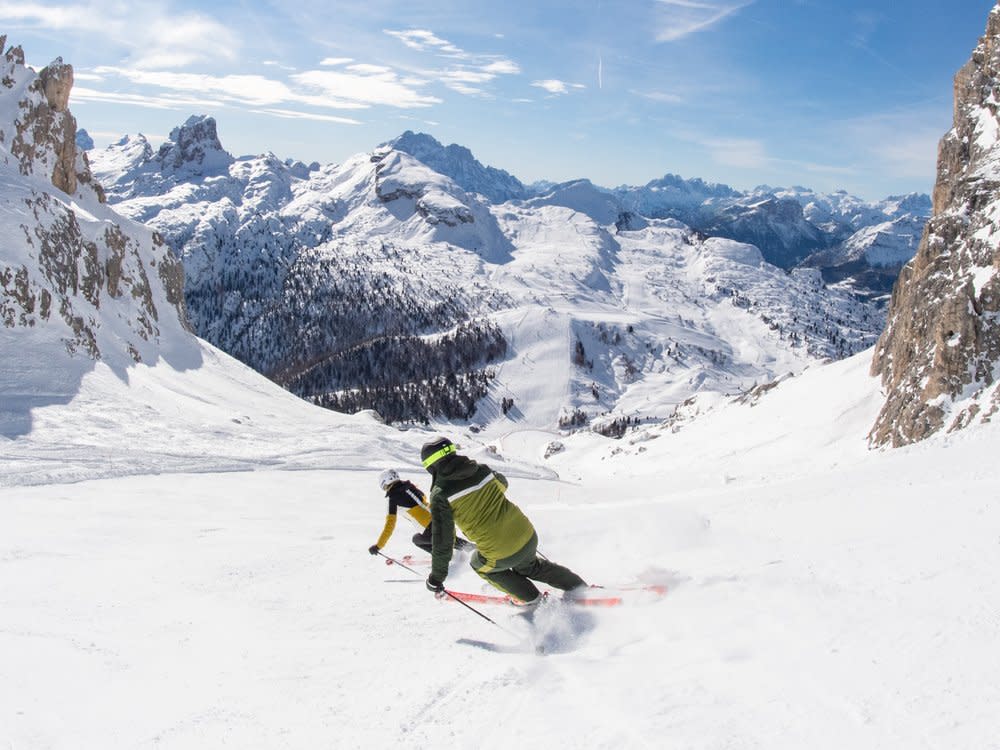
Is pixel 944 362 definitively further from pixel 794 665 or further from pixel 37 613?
pixel 37 613

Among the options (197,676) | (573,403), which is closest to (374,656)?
(197,676)

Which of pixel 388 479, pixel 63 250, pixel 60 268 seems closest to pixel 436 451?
pixel 388 479

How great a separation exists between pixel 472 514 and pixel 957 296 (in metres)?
37.3

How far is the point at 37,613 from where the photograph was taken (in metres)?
8.29

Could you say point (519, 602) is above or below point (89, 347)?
above

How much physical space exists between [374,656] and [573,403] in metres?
192

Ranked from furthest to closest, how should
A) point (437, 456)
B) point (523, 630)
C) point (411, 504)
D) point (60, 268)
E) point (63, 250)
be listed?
point (63, 250) → point (60, 268) → point (411, 504) → point (523, 630) → point (437, 456)

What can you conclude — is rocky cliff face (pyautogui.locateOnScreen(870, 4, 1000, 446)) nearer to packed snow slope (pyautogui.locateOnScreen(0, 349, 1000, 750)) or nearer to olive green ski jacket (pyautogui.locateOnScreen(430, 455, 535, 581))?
packed snow slope (pyautogui.locateOnScreen(0, 349, 1000, 750))

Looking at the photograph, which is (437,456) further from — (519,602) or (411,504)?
(411,504)

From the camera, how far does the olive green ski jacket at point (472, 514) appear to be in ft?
27.2

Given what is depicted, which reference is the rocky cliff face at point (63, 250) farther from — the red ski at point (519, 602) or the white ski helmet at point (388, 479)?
the red ski at point (519, 602)

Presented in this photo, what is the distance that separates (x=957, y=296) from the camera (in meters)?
34.5

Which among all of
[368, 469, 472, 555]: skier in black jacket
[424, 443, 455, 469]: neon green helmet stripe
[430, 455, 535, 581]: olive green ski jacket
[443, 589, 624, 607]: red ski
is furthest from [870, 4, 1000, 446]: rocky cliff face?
[424, 443, 455, 469]: neon green helmet stripe

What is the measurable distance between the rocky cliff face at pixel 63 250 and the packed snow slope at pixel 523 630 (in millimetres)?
20604
